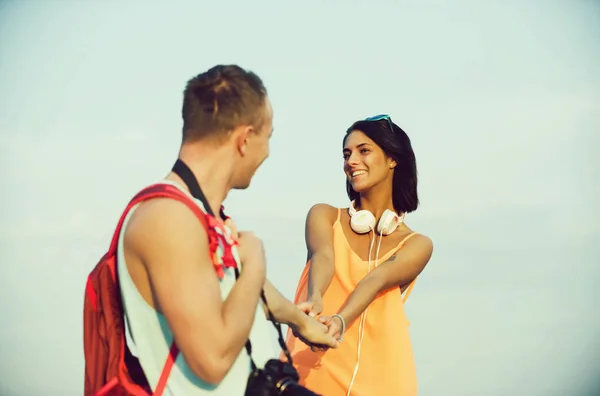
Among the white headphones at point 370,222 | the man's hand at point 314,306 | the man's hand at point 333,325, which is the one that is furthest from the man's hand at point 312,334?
the white headphones at point 370,222

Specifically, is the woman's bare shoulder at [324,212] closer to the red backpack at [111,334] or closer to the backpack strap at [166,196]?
the red backpack at [111,334]

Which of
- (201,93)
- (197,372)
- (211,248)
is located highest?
(201,93)

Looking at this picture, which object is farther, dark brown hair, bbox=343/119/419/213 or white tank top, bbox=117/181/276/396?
dark brown hair, bbox=343/119/419/213

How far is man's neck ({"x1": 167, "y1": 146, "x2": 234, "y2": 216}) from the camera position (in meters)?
3.70

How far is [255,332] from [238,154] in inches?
26.9

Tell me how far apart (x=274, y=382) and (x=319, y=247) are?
11.0 feet

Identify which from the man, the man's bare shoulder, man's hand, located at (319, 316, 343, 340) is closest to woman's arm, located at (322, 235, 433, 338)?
man's hand, located at (319, 316, 343, 340)

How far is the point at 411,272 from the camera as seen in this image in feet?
22.9

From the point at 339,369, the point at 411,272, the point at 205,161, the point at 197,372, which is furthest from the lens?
the point at 411,272

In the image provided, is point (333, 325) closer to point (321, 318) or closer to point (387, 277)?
point (321, 318)

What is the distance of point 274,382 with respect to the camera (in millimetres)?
3676

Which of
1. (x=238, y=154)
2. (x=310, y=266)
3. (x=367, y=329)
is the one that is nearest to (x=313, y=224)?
(x=310, y=266)

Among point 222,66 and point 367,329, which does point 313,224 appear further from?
point 222,66

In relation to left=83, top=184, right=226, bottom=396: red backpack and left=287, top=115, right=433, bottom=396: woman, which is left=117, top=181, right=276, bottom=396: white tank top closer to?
left=83, top=184, right=226, bottom=396: red backpack
